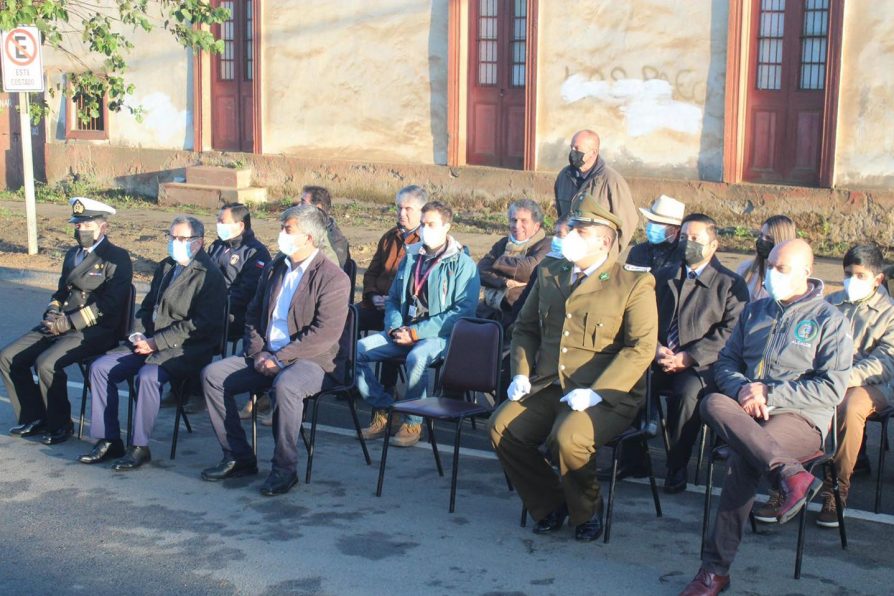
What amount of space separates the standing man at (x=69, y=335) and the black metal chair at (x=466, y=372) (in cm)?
228

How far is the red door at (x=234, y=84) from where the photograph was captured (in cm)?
1930

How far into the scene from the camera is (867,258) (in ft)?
22.7

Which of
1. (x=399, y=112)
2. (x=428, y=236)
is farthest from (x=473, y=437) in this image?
(x=399, y=112)

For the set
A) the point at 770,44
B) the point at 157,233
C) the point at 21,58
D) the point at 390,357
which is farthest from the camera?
the point at 157,233

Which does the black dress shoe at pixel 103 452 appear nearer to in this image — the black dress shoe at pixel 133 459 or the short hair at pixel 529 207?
the black dress shoe at pixel 133 459

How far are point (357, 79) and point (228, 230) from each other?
907 cm

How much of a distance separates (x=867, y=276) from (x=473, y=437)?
274 centimetres

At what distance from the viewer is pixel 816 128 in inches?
574

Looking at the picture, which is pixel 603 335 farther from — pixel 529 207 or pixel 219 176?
pixel 219 176

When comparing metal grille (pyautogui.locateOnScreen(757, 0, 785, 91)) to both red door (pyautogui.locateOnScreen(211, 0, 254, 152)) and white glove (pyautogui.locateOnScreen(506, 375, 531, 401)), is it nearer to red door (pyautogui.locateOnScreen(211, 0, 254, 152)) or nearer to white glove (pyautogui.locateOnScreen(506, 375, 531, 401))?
red door (pyautogui.locateOnScreen(211, 0, 254, 152))

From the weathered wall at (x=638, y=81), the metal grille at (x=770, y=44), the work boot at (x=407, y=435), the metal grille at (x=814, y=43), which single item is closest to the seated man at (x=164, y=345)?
the work boot at (x=407, y=435)

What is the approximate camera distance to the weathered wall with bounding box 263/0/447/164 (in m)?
17.2

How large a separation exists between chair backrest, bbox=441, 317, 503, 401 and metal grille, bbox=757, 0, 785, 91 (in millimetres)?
8773

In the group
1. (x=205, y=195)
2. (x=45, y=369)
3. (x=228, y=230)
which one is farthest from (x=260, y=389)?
(x=205, y=195)
